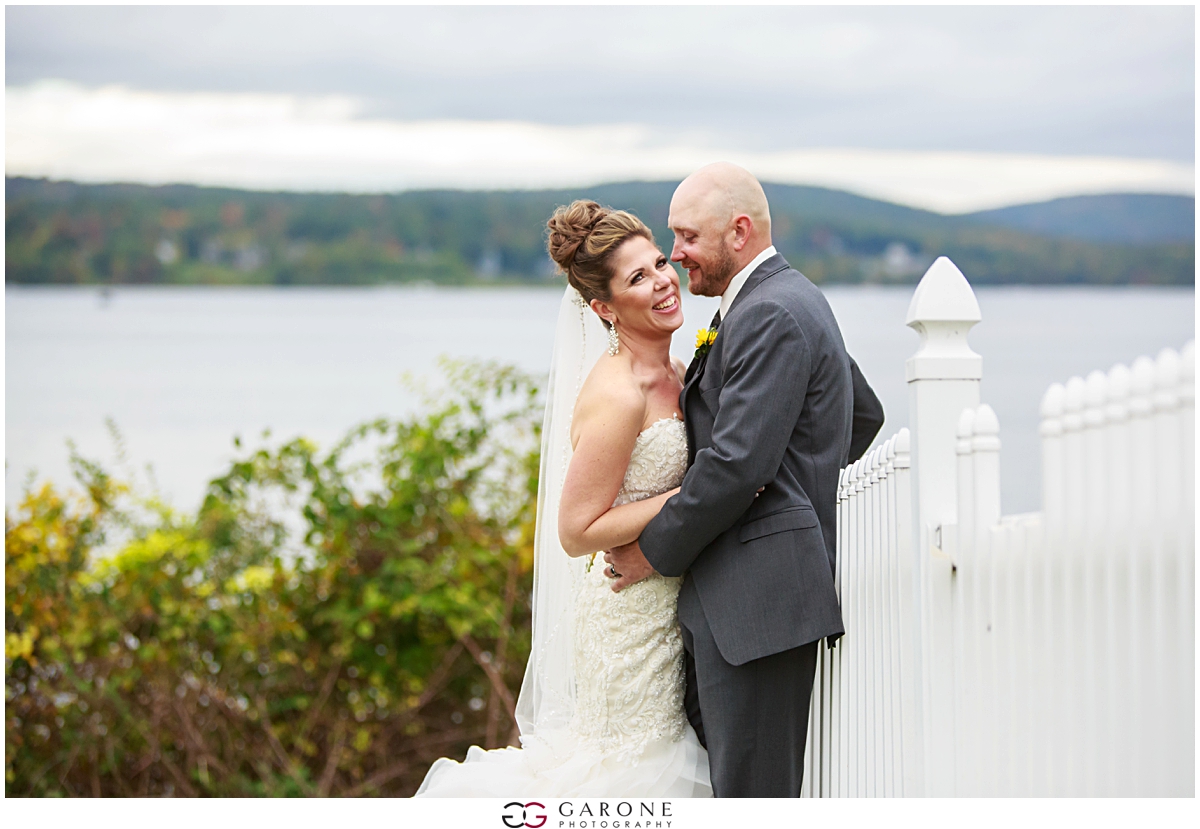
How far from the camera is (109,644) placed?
559 centimetres

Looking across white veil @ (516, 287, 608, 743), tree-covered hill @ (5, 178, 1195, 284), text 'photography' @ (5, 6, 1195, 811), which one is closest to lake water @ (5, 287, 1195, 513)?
text 'photography' @ (5, 6, 1195, 811)

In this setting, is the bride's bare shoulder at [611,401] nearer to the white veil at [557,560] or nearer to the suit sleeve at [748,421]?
the white veil at [557,560]

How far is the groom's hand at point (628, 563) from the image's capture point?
2.80 meters

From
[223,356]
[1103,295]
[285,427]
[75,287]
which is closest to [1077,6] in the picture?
[1103,295]

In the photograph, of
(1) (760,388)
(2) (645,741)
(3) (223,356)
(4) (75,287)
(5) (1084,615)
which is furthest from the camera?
Answer: (4) (75,287)

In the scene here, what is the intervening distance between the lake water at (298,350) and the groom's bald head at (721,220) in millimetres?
2344

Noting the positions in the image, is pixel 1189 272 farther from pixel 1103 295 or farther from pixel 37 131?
pixel 37 131

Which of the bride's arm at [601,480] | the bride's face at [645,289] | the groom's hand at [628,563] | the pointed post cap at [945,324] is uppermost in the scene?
the bride's face at [645,289]

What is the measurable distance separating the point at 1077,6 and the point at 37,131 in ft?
23.1

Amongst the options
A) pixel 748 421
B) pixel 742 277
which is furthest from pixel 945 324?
pixel 742 277

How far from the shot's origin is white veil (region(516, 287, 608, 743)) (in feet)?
10.4

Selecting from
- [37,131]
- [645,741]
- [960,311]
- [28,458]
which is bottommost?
[645,741]
